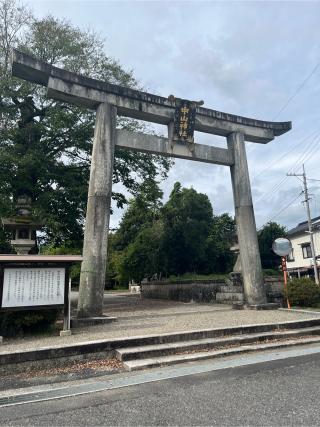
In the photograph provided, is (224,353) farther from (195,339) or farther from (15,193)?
(15,193)

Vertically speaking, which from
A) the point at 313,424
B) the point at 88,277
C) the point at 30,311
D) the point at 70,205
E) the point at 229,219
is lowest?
the point at 313,424

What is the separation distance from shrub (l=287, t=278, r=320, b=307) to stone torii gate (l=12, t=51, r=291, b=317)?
1.36 m

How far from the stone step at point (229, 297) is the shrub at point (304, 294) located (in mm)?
1910

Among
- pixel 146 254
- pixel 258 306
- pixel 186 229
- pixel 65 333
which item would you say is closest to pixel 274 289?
pixel 258 306

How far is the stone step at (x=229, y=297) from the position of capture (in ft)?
45.6

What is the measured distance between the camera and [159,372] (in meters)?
5.55

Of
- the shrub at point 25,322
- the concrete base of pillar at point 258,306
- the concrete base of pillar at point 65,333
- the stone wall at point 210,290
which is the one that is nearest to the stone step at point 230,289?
the stone wall at point 210,290

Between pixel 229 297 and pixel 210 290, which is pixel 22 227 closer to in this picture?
pixel 229 297

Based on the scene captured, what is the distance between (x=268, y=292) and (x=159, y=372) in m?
9.55

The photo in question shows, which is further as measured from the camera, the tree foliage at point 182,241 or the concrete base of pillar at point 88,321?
the tree foliage at point 182,241

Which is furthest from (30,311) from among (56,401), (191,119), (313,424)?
(191,119)

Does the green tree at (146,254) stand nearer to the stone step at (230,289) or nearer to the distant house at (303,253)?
the stone step at (230,289)

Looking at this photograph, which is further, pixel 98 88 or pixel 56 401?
pixel 98 88

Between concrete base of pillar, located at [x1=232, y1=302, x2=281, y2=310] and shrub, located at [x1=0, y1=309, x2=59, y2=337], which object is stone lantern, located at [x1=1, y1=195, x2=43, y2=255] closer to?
shrub, located at [x1=0, y1=309, x2=59, y2=337]
